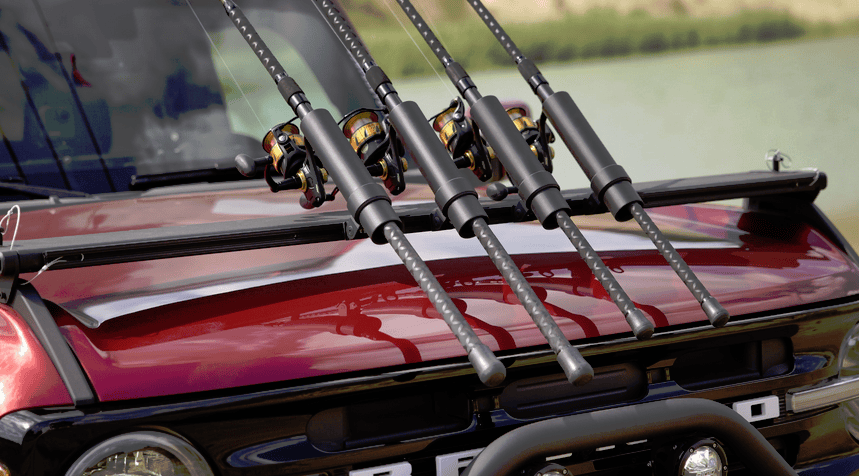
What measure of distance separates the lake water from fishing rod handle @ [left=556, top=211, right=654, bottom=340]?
975 centimetres

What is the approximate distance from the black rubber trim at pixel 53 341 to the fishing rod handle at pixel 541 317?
67 cm

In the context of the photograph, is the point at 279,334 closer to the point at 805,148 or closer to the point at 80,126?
the point at 80,126

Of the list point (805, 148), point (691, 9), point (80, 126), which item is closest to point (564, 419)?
point (80, 126)

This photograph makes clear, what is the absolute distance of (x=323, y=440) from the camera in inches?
48.8

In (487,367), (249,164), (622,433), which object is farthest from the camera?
(249,164)

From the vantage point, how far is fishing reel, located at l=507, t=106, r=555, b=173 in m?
1.74

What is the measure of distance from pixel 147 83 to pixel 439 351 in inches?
56.0

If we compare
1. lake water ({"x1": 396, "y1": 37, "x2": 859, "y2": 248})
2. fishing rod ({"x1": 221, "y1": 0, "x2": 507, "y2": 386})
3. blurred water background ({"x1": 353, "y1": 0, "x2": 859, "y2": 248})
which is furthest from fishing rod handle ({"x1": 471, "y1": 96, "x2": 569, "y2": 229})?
lake water ({"x1": 396, "y1": 37, "x2": 859, "y2": 248})

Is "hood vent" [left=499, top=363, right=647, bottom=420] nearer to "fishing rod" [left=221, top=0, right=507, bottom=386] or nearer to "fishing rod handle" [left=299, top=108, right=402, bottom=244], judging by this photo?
"fishing rod" [left=221, top=0, right=507, bottom=386]

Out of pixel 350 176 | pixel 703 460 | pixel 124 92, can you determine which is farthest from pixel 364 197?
pixel 124 92

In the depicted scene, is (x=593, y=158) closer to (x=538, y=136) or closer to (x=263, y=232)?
(x=538, y=136)

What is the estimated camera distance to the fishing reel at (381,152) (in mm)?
1575

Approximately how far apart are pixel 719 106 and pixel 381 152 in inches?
504

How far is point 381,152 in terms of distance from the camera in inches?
62.7
